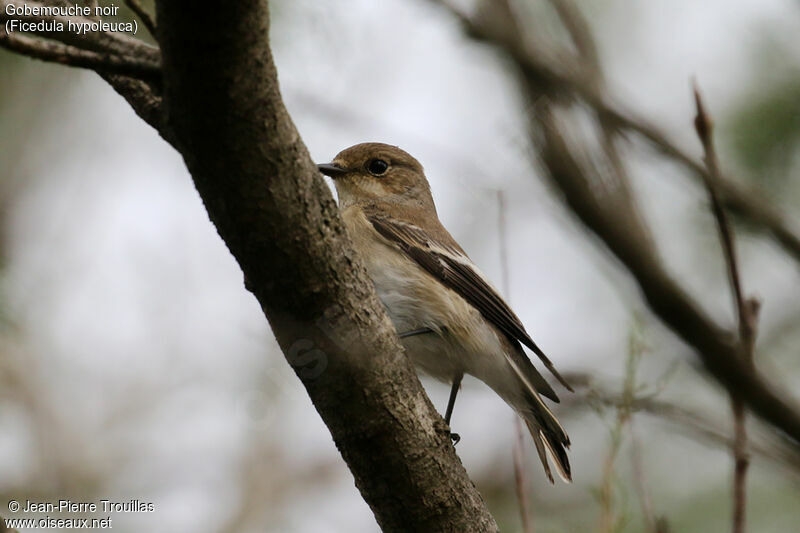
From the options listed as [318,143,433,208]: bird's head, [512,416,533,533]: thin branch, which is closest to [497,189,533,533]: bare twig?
[512,416,533,533]: thin branch

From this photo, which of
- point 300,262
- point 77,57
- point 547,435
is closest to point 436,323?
point 547,435

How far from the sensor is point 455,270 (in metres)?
5.34

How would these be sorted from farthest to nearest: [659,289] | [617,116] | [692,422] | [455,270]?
[455,270], [692,422], [617,116], [659,289]

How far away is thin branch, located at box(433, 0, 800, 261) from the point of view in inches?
66.5

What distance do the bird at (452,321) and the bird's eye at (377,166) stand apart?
796 mm

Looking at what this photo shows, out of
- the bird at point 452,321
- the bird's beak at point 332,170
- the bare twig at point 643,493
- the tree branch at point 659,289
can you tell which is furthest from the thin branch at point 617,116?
the bird's beak at point 332,170

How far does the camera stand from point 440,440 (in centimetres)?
340

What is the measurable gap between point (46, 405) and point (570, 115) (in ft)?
22.5

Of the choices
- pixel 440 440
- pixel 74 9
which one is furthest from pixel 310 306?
pixel 74 9

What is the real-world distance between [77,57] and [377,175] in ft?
13.3

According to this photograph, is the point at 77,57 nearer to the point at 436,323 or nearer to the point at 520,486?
the point at 520,486

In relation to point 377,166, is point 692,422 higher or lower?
lower

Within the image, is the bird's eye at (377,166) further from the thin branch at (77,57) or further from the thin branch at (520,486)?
the thin branch at (77,57)

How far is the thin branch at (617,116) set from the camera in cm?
169
